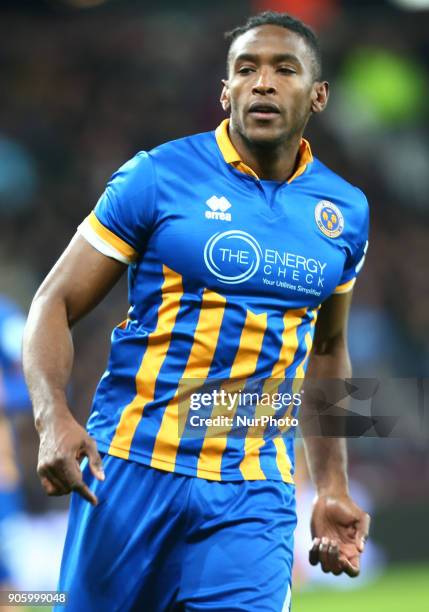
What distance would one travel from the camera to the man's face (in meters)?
3.38

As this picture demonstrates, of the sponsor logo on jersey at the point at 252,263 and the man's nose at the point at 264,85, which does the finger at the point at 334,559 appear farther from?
the man's nose at the point at 264,85

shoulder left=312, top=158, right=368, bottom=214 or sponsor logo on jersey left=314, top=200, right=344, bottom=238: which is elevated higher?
shoulder left=312, top=158, right=368, bottom=214

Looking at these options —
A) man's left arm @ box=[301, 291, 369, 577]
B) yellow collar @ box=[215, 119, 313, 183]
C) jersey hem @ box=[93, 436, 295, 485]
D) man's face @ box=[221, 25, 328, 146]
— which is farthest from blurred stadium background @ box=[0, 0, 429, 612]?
man's face @ box=[221, 25, 328, 146]

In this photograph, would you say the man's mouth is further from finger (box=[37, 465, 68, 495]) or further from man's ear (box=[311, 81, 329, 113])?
finger (box=[37, 465, 68, 495])

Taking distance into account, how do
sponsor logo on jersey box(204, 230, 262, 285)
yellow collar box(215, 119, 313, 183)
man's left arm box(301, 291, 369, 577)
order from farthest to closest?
1. man's left arm box(301, 291, 369, 577)
2. yellow collar box(215, 119, 313, 183)
3. sponsor logo on jersey box(204, 230, 262, 285)

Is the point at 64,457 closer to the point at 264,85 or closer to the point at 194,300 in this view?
the point at 194,300

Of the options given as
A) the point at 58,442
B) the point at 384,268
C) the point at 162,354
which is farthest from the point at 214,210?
the point at 384,268

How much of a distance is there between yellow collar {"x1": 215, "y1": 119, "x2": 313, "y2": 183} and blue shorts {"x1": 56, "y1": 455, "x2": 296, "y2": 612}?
95cm

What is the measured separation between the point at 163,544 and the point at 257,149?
3.97 feet

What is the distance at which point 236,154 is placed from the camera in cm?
348

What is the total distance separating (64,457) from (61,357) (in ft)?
1.11

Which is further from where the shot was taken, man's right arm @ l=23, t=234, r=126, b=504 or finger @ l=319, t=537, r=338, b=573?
finger @ l=319, t=537, r=338, b=573

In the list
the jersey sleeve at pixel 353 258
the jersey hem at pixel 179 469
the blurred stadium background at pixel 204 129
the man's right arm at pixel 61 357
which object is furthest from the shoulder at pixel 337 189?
the blurred stadium background at pixel 204 129

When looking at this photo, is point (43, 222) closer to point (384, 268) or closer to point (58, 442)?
point (384, 268)
